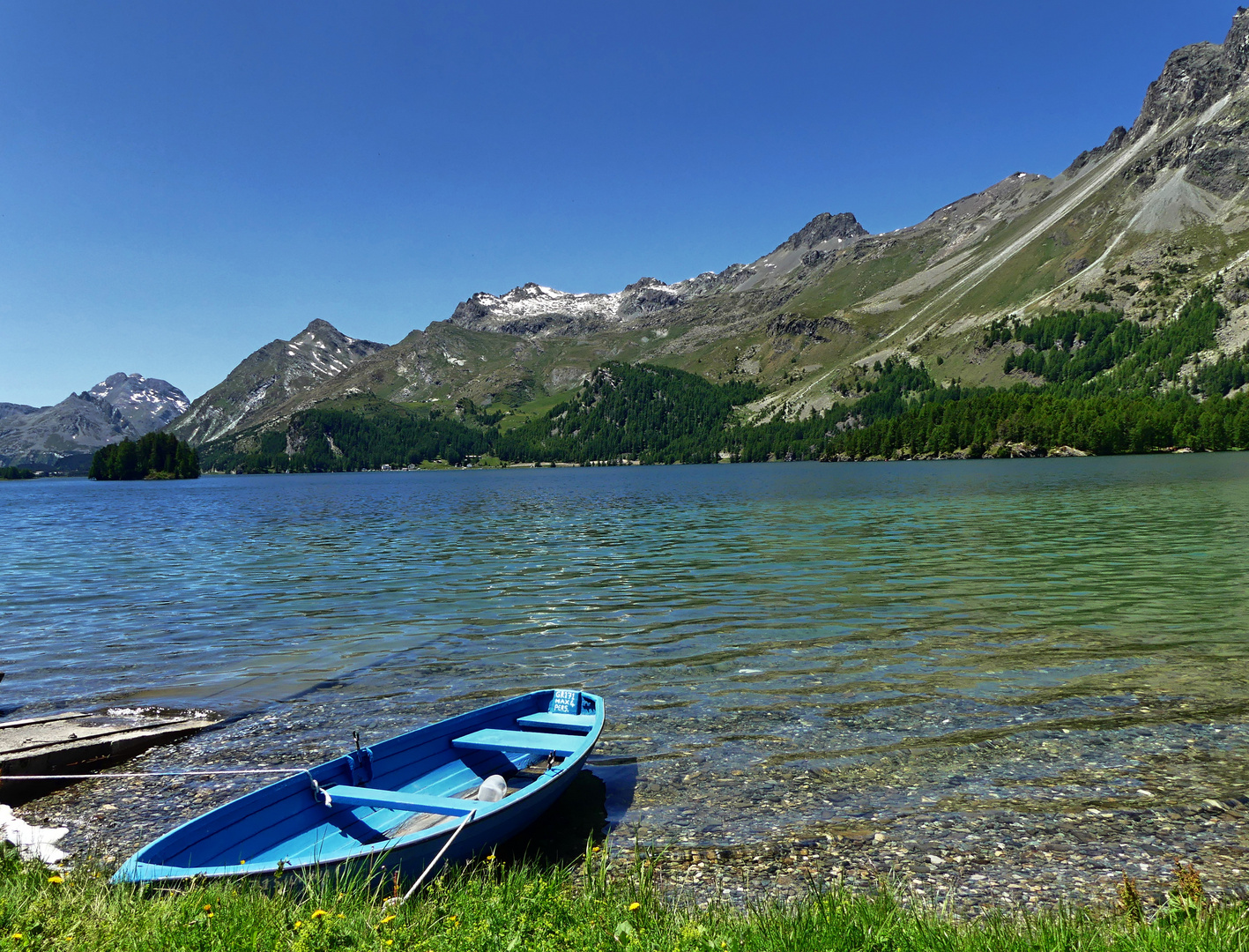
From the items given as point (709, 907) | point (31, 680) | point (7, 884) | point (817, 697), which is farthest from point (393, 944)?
point (31, 680)

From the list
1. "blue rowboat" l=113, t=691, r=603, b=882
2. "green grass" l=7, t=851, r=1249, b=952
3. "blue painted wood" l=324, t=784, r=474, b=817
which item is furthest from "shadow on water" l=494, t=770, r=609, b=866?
"green grass" l=7, t=851, r=1249, b=952

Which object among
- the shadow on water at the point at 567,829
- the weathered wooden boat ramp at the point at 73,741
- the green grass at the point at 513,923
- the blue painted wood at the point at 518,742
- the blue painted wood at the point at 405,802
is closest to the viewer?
the green grass at the point at 513,923

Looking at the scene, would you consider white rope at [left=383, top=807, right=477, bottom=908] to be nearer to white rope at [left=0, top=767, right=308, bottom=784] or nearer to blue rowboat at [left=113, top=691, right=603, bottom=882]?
blue rowboat at [left=113, top=691, right=603, bottom=882]

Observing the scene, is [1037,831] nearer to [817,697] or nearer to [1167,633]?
[817,697]

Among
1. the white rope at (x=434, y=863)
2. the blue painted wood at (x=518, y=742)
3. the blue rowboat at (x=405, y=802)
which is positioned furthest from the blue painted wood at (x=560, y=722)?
the white rope at (x=434, y=863)

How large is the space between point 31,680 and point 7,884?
63.9 ft

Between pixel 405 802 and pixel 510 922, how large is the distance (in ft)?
12.0

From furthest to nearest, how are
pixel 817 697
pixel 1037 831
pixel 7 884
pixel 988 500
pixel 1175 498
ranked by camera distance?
pixel 988 500
pixel 1175 498
pixel 817 697
pixel 1037 831
pixel 7 884

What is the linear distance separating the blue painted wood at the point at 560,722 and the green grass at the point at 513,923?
221 inches

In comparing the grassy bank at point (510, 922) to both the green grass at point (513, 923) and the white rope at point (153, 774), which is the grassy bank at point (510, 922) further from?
the white rope at point (153, 774)

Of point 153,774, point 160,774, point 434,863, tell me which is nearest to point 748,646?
point 434,863

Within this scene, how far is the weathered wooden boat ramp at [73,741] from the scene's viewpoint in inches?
611

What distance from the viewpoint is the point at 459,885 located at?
10.2 meters

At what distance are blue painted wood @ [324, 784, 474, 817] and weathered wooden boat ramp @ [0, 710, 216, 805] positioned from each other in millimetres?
8133
